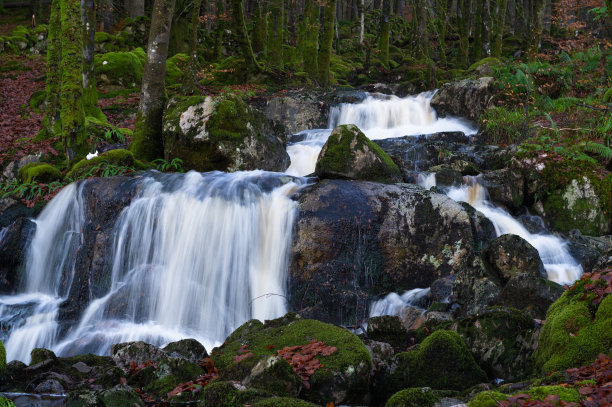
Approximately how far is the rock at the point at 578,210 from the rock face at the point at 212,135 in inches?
246

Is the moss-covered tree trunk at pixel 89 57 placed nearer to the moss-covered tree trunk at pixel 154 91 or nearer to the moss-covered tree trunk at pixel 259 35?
the moss-covered tree trunk at pixel 154 91

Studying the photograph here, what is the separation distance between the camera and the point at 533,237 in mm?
9367

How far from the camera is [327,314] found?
24.6 feet

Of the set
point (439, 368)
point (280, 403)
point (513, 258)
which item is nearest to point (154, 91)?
point (513, 258)

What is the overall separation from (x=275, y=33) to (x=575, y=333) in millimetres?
17873

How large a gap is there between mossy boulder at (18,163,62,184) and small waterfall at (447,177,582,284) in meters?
8.19

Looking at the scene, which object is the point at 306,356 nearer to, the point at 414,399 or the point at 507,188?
the point at 414,399

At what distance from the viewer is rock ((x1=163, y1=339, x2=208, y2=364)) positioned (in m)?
4.95

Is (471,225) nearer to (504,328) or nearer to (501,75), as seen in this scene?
(504,328)

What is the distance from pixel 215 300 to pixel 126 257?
1701 mm

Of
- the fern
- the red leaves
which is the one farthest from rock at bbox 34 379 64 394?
the fern

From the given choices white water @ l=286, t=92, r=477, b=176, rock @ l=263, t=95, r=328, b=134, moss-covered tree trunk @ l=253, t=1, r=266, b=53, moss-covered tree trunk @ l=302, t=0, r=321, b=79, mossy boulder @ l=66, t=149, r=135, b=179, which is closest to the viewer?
mossy boulder @ l=66, t=149, r=135, b=179

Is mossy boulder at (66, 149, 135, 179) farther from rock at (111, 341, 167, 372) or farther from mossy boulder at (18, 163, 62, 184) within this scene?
rock at (111, 341, 167, 372)

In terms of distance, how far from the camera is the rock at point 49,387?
161 inches
